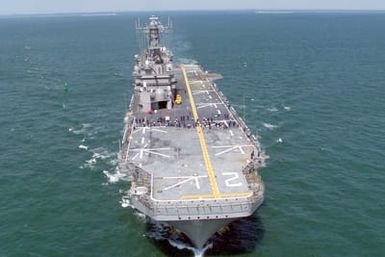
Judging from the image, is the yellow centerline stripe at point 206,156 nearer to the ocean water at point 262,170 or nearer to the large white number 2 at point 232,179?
the large white number 2 at point 232,179

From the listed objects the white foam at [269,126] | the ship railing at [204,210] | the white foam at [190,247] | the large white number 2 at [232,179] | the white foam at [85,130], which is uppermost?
the large white number 2 at [232,179]

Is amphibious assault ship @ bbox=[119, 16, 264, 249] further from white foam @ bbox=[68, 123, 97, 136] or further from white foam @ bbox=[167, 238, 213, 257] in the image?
white foam @ bbox=[68, 123, 97, 136]

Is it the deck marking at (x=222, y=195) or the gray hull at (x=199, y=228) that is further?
the deck marking at (x=222, y=195)

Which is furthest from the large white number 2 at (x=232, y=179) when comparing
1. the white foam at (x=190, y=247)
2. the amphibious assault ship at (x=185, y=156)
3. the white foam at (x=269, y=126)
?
the white foam at (x=269, y=126)

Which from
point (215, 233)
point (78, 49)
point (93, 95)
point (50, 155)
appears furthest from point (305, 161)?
point (78, 49)

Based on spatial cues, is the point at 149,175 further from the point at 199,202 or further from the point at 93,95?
the point at 93,95

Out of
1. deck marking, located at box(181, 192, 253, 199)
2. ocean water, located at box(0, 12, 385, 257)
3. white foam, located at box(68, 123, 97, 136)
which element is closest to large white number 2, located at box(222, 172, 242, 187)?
deck marking, located at box(181, 192, 253, 199)

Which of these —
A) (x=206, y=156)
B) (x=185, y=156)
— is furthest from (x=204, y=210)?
(x=185, y=156)
